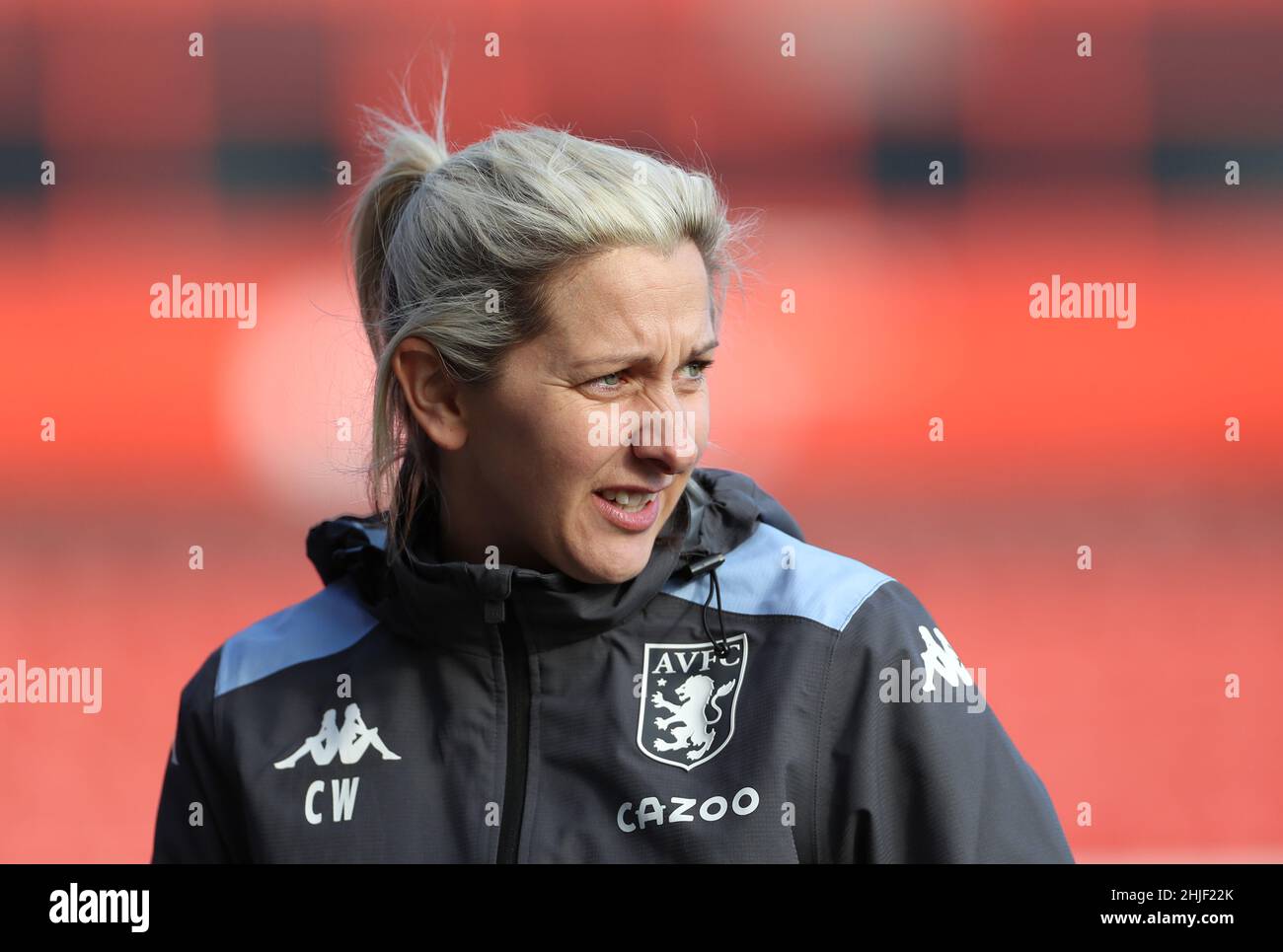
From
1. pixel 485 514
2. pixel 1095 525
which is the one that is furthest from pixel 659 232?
pixel 1095 525

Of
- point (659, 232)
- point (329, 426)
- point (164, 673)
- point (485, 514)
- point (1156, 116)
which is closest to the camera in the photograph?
point (659, 232)

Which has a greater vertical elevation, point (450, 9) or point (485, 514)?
point (450, 9)

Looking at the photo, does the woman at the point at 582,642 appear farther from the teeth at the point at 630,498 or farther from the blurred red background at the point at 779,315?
the blurred red background at the point at 779,315

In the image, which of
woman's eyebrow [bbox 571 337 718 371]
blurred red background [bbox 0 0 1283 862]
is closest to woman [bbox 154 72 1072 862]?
woman's eyebrow [bbox 571 337 718 371]

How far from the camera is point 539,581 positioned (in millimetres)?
1492

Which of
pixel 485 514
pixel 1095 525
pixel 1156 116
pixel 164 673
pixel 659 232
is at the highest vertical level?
pixel 1156 116

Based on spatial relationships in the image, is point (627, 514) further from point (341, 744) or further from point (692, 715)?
point (341, 744)

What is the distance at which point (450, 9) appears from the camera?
4035 mm

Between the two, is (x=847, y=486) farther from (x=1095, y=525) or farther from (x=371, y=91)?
(x=371, y=91)

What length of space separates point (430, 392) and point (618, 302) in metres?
0.28

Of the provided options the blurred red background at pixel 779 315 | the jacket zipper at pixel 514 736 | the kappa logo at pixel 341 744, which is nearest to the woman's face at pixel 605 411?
the jacket zipper at pixel 514 736

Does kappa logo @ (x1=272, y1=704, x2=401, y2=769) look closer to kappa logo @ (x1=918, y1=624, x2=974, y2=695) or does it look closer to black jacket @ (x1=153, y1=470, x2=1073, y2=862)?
black jacket @ (x1=153, y1=470, x2=1073, y2=862)

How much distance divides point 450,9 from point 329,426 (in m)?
1.39

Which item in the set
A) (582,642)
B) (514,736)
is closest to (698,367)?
(582,642)
